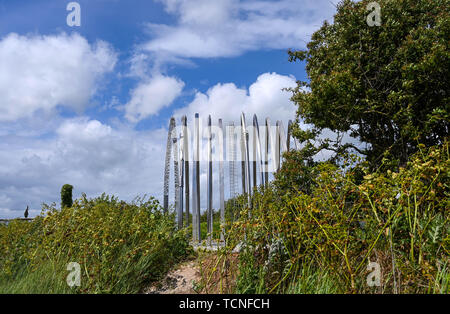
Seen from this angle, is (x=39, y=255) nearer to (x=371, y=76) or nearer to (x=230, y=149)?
(x=230, y=149)

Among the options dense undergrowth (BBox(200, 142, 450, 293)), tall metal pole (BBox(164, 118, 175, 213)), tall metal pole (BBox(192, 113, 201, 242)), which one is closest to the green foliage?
tall metal pole (BBox(164, 118, 175, 213))

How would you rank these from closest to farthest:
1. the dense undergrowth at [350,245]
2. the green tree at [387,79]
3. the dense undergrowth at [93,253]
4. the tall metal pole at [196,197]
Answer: the dense undergrowth at [350,245], the dense undergrowth at [93,253], the green tree at [387,79], the tall metal pole at [196,197]

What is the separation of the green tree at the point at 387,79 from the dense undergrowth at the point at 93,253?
12.9 feet

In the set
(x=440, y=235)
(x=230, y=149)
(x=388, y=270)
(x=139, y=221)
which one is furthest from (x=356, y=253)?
(x=230, y=149)

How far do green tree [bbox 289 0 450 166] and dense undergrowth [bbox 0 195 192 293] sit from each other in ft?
12.9

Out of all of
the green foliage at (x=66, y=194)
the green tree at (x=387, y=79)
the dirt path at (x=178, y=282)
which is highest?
the green tree at (x=387, y=79)

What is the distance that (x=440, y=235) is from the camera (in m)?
3.03

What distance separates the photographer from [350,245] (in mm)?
3148

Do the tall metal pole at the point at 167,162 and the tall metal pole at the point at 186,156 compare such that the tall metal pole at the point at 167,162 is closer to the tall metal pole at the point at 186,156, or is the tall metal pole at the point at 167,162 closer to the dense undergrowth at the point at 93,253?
the tall metal pole at the point at 186,156

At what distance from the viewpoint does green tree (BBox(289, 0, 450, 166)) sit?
610 centimetres

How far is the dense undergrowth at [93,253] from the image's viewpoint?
3590 mm

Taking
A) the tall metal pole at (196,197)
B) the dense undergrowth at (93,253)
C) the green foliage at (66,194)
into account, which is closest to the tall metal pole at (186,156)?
the tall metal pole at (196,197)

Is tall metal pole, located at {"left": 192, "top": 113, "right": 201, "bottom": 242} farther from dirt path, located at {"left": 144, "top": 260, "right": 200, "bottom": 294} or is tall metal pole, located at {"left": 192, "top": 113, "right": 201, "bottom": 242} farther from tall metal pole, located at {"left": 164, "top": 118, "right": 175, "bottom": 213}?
dirt path, located at {"left": 144, "top": 260, "right": 200, "bottom": 294}
